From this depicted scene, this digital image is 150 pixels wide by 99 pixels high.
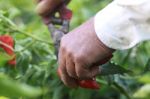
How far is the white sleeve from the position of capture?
32.6 inches

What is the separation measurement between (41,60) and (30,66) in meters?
0.11

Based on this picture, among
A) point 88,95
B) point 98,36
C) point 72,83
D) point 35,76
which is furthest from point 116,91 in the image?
point 98,36

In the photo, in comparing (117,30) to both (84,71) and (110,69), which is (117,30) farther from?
(110,69)

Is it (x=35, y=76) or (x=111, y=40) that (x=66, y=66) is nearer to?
(x=111, y=40)

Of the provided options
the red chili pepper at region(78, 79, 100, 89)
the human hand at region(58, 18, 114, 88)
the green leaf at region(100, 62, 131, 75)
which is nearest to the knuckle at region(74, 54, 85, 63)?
the human hand at region(58, 18, 114, 88)

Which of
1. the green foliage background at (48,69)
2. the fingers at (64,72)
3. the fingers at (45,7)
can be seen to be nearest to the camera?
the fingers at (64,72)

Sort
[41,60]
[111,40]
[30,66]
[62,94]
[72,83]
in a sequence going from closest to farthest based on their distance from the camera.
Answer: [111,40] → [72,83] → [62,94] → [30,66] → [41,60]

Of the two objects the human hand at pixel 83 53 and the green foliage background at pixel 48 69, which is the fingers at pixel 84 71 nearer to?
the human hand at pixel 83 53

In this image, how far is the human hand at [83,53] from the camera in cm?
85

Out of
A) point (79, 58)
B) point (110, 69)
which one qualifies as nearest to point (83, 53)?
point (79, 58)

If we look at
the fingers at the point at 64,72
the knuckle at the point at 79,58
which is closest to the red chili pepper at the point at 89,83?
the fingers at the point at 64,72

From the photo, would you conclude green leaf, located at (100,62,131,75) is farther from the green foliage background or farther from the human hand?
the human hand

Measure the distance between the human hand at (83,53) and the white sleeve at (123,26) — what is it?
20mm

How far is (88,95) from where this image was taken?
4.21 ft
